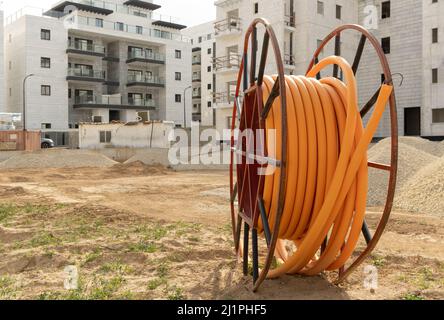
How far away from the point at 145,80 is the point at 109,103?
6.65m

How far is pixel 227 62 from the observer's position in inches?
1540

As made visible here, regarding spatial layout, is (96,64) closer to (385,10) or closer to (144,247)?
(385,10)

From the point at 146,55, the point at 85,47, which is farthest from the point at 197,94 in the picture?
the point at 85,47

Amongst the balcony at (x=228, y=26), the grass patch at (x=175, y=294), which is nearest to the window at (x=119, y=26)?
the balcony at (x=228, y=26)

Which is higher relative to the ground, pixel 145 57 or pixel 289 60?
pixel 145 57

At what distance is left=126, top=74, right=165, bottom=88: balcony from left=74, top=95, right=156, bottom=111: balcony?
207 centimetres

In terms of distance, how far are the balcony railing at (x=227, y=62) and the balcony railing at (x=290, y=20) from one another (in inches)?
197

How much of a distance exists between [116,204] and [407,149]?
1119 centimetres

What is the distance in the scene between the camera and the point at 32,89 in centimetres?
4891

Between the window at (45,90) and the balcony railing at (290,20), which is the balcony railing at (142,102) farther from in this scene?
the balcony railing at (290,20)


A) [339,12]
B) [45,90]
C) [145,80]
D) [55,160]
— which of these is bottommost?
[55,160]

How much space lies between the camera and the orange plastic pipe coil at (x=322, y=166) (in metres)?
4.62
